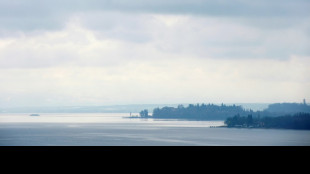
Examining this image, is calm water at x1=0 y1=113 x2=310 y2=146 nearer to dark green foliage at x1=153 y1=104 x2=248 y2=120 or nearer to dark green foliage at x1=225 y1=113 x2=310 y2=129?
dark green foliage at x1=225 y1=113 x2=310 y2=129

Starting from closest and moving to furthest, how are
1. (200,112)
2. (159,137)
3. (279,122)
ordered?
(159,137), (279,122), (200,112)

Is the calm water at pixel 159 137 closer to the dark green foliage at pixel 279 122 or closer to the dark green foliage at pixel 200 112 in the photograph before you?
the dark green foliage at pixel 279 122

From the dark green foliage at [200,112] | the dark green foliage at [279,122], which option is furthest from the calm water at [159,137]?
the dark green foliage at [200,112]

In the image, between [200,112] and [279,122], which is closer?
[279,122]

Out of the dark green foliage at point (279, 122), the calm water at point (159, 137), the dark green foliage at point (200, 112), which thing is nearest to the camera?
the calm water at point (159, 137)

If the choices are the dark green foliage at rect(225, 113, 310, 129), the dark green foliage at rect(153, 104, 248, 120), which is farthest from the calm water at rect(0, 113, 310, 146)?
the dark green foliage at rect(153, 104, 248, 120)

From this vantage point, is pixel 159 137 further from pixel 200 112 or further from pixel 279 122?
pixel 200 112

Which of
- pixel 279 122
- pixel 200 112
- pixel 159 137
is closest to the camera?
pixel 159 137

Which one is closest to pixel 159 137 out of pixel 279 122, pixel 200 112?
pixel 279 122

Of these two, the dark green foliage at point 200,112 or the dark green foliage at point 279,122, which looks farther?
the dark green foliage at point 200,112
